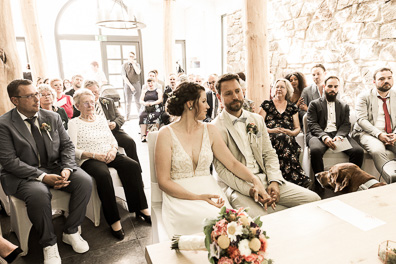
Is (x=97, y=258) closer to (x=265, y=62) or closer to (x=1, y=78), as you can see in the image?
(x=1, y=78)

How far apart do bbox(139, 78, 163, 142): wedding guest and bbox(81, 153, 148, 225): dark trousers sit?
2.95 metres

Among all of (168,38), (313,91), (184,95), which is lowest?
(313,91)

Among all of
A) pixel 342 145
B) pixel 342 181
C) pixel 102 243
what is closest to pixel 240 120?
pixel 342 181

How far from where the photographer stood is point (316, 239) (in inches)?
50.8

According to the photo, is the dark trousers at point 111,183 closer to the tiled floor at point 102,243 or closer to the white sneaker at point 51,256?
the tiled floor at point 102,243

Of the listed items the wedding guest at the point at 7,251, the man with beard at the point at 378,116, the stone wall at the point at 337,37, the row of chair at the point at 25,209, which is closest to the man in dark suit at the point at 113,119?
the row of chair at the point at 25,209

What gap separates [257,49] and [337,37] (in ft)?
6.16

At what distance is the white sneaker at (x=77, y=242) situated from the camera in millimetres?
2209

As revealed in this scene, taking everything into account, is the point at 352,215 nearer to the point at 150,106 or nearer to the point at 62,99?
the point at 62,99

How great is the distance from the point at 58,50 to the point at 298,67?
6.86 metres

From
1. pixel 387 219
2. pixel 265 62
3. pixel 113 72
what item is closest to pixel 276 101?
pixel 265 62

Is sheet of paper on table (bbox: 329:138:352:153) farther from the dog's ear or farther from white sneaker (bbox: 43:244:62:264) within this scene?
white sneaker (bbox: 43:244:62:264)

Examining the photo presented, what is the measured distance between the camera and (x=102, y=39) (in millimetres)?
8797

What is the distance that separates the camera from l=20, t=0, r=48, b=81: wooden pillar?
17.4 ft
